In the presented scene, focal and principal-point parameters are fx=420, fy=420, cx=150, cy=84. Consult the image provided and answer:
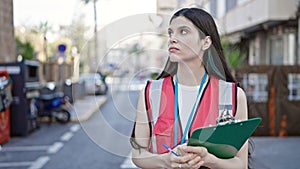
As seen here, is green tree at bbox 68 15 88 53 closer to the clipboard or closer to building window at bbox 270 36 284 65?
the clipboard

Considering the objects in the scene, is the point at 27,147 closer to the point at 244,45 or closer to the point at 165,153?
the point at 165,153

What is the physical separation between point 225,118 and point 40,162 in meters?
6.02

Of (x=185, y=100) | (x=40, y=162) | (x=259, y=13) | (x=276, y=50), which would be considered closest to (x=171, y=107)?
(x=185, y=100)

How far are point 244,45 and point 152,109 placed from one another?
65.8ft

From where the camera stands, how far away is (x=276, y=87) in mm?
9320

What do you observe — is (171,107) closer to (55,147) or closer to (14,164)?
(14,164)

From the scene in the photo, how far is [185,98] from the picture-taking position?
1667 mm

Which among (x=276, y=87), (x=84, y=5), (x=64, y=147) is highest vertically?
(x=84, y=5)

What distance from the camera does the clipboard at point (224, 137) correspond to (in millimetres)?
1441

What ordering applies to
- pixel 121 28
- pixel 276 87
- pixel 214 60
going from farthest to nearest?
pixel 276 87
pixel 214 60
pixel 121 28

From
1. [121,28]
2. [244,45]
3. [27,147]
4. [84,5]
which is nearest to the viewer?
[121,28]

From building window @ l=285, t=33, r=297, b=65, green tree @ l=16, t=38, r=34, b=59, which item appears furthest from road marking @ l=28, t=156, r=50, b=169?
green tree @ l=16, t=38, r=34, b=59

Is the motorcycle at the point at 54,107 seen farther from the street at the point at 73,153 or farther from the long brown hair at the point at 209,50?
the long brown hair at the point at 209,50

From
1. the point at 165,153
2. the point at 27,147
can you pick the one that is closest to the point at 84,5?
the point at 165,153
